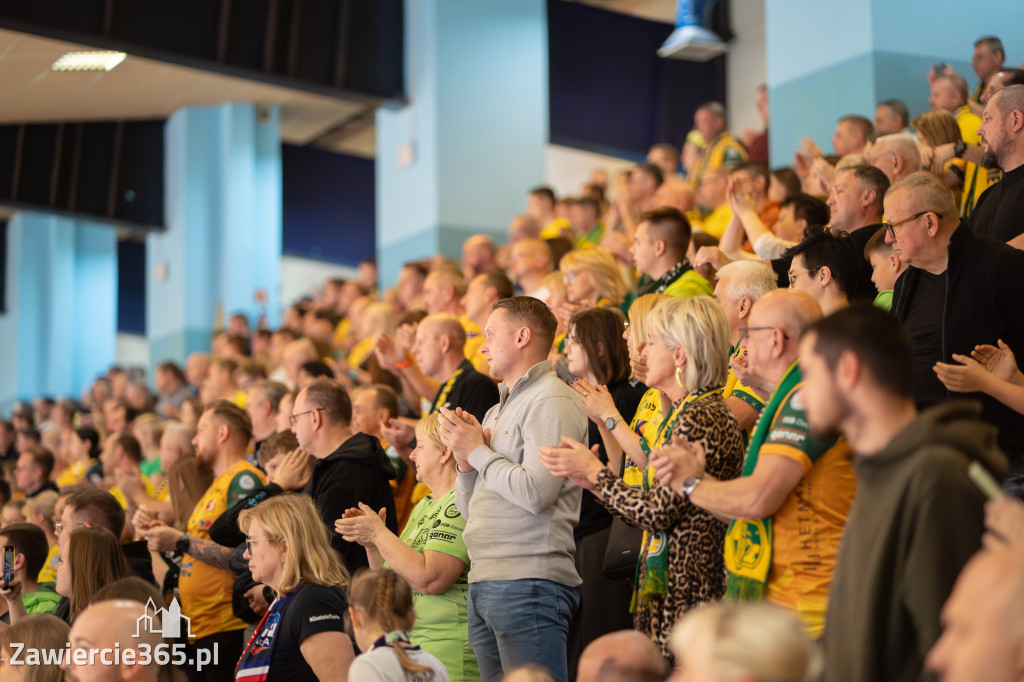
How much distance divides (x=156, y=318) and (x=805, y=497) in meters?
12.8

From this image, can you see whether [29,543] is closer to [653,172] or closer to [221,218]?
[653,172]

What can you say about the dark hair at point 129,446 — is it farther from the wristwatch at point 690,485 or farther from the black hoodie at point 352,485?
the wristwatch at point 690,485

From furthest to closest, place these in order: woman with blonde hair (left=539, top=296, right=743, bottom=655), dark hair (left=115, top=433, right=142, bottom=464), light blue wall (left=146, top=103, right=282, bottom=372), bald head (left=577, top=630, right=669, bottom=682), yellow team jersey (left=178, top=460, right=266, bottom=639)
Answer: light blue wall (left=146, top=103, right=282, bottom=372), dark hair (left=115, top=433, right=142, bottom=464), yellow team jersey (left=178, top=460, right=266, bottom=639), woman with blonde hair (left=539, top=296, right=743, bottom=655), bald head (left=577, top=630, right=669, bottom=682)

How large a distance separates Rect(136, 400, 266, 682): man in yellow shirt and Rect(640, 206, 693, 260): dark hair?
216cm

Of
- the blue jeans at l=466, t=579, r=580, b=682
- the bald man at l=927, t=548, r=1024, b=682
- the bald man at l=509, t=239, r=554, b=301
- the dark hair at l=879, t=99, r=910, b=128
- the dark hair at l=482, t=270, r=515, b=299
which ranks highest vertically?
the dark hair at l=879, t=99, r=910, b=128

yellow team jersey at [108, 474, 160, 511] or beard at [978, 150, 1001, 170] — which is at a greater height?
beard at [978, 150, 1001, 170]

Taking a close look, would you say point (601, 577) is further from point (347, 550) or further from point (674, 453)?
point (674, 453)

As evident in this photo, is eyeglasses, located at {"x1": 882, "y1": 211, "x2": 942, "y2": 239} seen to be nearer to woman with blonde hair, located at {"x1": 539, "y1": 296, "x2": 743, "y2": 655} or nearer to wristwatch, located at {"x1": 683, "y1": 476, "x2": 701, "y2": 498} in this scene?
woman with blonde hair, located at {"x1": 539, "y1": 296, "x2": 743, "y2": 655}

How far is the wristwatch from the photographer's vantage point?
2.74 metres

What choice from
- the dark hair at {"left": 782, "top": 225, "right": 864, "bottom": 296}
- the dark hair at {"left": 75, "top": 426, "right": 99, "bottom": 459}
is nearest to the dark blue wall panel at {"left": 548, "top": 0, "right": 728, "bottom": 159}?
the dark hair at {"left": 75, "top": 426, "right": 99, "bottom": 459}

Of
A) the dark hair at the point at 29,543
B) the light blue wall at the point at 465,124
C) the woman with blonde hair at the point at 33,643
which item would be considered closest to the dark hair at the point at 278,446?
the dark hair at the point at 29,543

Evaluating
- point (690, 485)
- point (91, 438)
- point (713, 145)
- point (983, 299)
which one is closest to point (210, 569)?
point (690, 485)

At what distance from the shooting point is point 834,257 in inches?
146

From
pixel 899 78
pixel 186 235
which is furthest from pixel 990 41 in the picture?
pixel 186 235
